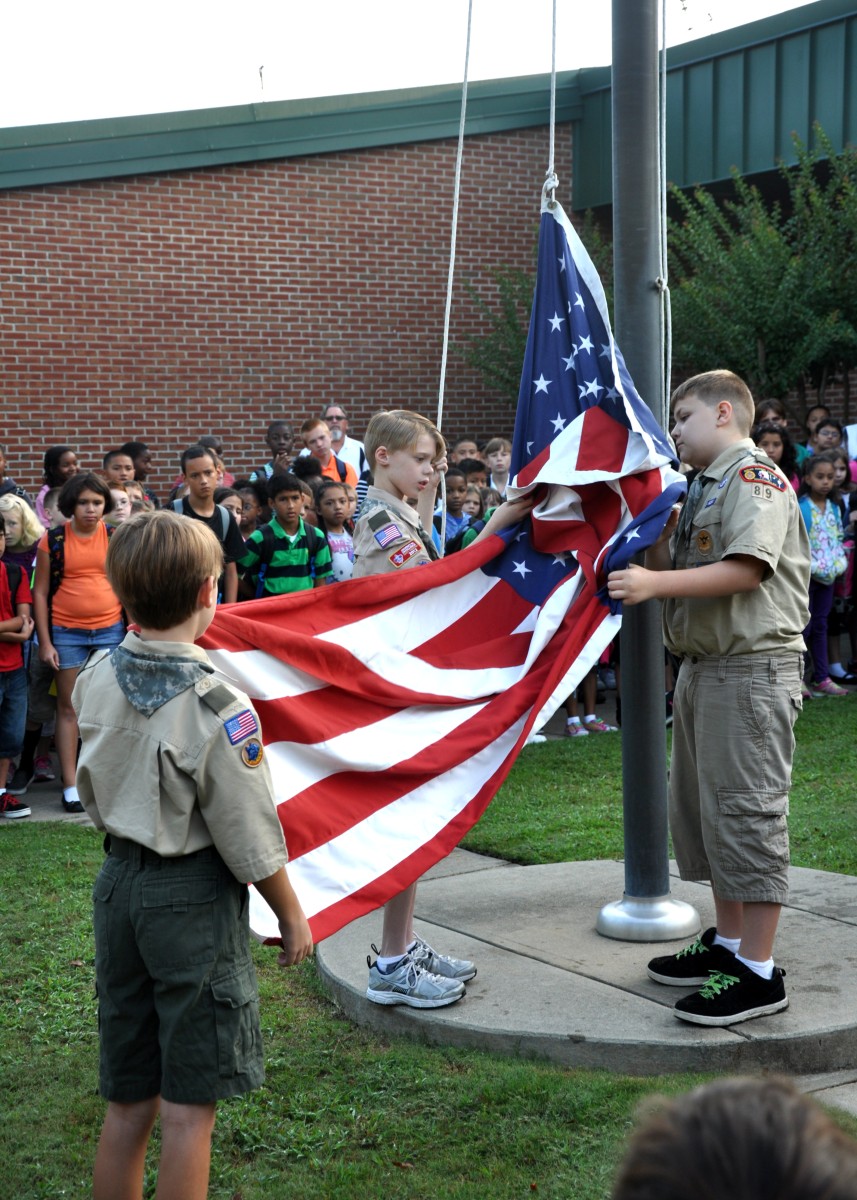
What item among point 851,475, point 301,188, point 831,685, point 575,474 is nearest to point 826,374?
point 851,475

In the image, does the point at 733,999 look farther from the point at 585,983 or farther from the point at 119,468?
the point at 119,468

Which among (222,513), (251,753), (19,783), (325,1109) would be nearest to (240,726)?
(251,753)

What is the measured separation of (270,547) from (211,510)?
0.46 m

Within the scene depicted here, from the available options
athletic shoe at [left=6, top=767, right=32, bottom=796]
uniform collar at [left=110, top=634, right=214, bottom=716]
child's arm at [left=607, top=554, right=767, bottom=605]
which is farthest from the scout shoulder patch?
athletic shoe at [left=6, top=767, right=32, bottom=796]

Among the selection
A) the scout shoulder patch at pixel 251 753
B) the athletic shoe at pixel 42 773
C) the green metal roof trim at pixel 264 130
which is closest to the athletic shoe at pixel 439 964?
the scout shoulder patch at pixel 251 753

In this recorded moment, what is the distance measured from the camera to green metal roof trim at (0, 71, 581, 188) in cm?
1245

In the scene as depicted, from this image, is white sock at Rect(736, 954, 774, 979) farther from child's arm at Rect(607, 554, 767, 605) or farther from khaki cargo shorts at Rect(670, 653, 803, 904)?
child's arm at Rect(607, 554, 767, 605)

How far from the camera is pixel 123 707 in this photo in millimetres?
2840

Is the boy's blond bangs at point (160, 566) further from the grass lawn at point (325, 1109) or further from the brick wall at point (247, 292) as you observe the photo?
the brick wall at point (247, 292)

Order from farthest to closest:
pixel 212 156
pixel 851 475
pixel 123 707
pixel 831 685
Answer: pixel 212 156, pixel 851 475, pixel 831 685, pixel 123 707

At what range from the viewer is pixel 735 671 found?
4.04 metres

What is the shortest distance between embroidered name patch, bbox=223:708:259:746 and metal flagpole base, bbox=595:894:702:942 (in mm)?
2310

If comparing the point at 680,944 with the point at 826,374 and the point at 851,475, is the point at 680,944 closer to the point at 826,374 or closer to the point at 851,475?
the point at 851,475

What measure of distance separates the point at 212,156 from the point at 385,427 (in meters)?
9.82
